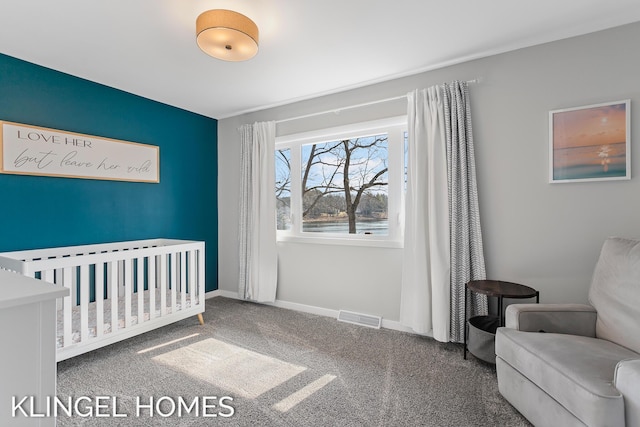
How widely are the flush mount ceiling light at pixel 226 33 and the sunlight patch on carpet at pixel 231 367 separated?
2092mm

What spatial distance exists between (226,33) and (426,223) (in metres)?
2.00

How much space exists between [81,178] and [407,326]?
3173 millimetres

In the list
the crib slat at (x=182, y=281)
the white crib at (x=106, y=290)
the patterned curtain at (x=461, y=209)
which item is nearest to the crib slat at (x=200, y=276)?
the white crib at (x=106, y=290)

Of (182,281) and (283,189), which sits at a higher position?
(283,189)

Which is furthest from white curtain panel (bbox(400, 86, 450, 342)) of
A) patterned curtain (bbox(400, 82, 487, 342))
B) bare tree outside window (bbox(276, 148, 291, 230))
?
bare tree outside window (bbox(276, 148, 291, 230))

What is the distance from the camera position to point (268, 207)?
3.65 meters

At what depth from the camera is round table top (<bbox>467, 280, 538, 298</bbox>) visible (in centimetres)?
209

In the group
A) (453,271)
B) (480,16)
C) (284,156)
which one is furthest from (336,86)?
(453,271)

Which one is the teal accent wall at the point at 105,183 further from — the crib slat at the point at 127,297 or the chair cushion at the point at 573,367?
the chair cushion at the point at 573,367

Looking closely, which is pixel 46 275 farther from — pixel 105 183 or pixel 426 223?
pixel 426 223

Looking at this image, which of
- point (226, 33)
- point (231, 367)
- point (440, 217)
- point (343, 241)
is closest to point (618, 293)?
point (440, 217)

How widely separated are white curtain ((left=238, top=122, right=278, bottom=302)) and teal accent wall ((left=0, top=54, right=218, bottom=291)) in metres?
0.56

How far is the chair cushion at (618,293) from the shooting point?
1627 millimetres

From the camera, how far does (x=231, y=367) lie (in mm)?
2262
